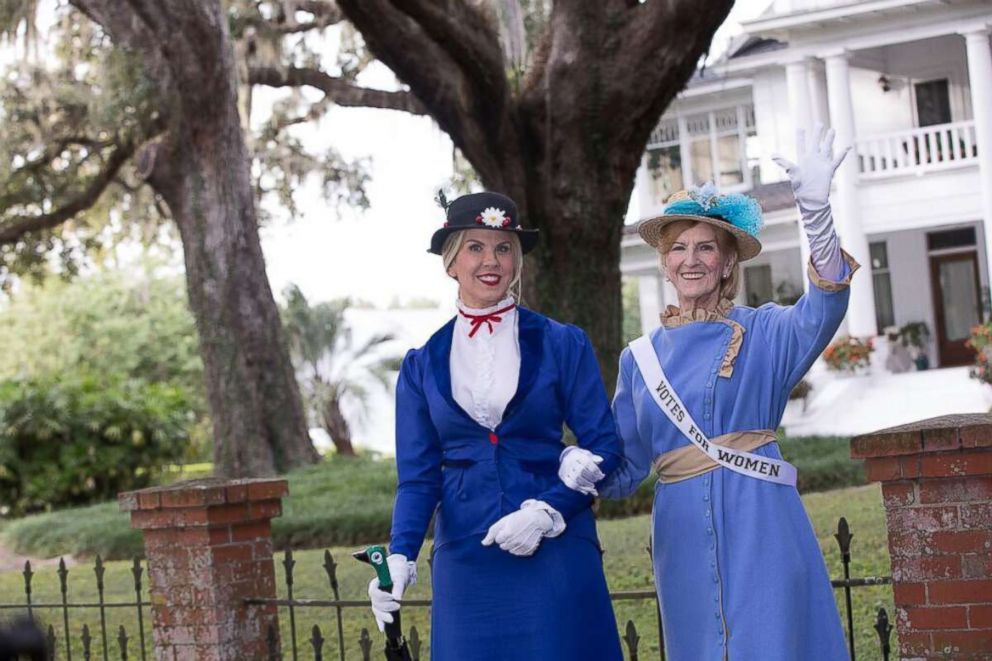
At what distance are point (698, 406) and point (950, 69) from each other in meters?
22.7

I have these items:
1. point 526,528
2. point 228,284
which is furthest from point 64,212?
point 526,528

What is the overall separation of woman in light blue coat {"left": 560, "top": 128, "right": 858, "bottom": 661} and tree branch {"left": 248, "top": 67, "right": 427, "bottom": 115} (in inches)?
522

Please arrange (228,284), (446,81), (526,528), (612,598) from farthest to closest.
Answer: (228,284) < (446,81) < (612,598) < (526,528)

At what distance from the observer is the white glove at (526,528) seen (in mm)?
3629

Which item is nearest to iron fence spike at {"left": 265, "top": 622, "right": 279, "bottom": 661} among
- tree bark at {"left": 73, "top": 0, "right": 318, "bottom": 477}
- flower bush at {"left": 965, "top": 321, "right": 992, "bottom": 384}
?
tree bark at {"left": 73, "top": 0, "right": 318, "bottom": 477}

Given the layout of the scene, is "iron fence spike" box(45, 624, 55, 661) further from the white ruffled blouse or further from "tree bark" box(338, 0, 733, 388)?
"tree bark" box(338, 0, 733, 388)

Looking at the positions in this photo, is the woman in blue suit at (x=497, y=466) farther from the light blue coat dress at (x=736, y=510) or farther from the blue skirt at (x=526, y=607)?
the light blue coat dress at (x=736, y=510)

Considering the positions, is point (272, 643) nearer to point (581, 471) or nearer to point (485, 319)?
point (485, 319)

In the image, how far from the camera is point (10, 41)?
16969 mm

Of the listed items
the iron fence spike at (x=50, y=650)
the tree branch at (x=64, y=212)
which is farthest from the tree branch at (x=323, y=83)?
the iron fence spike at (x=50, y=650)

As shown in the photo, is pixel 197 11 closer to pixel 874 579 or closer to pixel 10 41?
pixel 10 41

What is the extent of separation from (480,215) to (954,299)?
22.2m

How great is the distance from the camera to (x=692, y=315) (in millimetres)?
3936

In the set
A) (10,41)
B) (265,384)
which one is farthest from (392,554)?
(10,41)
